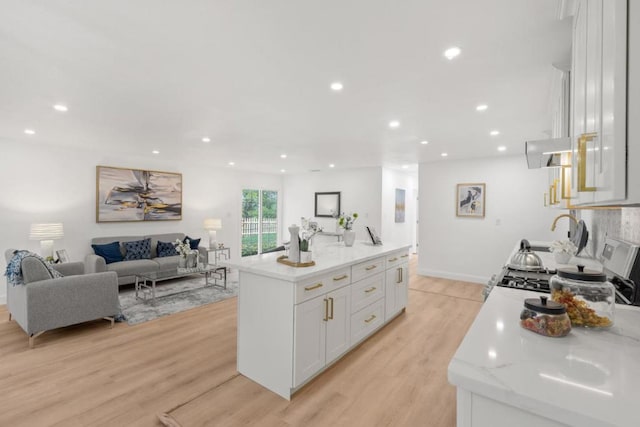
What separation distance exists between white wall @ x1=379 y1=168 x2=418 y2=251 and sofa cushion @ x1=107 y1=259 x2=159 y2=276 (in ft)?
16.2

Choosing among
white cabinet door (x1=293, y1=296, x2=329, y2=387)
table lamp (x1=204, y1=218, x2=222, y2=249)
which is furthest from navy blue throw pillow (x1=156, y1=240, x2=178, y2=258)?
white cabinet door (x1=293, y1=296, x2=329, y2=387)

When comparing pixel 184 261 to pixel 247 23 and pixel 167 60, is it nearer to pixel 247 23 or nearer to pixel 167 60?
pixel 167 60

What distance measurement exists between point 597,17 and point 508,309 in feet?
3.83

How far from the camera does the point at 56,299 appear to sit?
10.3 feet

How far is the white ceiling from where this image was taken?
159cm

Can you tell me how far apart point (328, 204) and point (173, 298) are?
15.1 feet

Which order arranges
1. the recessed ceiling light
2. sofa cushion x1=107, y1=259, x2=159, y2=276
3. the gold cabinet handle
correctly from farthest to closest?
sofa cushion x1=107, y1=259, x2=159, y2=276 → the recessed ceiling light → the gold cabinet handle

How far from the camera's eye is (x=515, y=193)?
5.34 m

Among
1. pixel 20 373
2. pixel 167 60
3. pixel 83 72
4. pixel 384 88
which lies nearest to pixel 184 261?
pixel 20 373

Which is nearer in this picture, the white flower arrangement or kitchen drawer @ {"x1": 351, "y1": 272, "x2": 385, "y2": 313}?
the white flower arrangement

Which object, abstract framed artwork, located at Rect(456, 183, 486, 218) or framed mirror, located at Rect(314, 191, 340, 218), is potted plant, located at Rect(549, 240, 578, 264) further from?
framed mirror, located at Rect(314, 191, 340, 218)

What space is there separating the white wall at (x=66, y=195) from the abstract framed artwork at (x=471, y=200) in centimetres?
550

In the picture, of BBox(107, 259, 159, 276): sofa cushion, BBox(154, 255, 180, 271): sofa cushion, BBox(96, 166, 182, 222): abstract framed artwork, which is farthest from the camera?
BBox(96, 166, 182, 222): abstract framed artwork

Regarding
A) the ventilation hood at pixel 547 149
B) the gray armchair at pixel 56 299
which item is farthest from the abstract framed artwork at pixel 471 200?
the gray armchair at pixel 56 299
